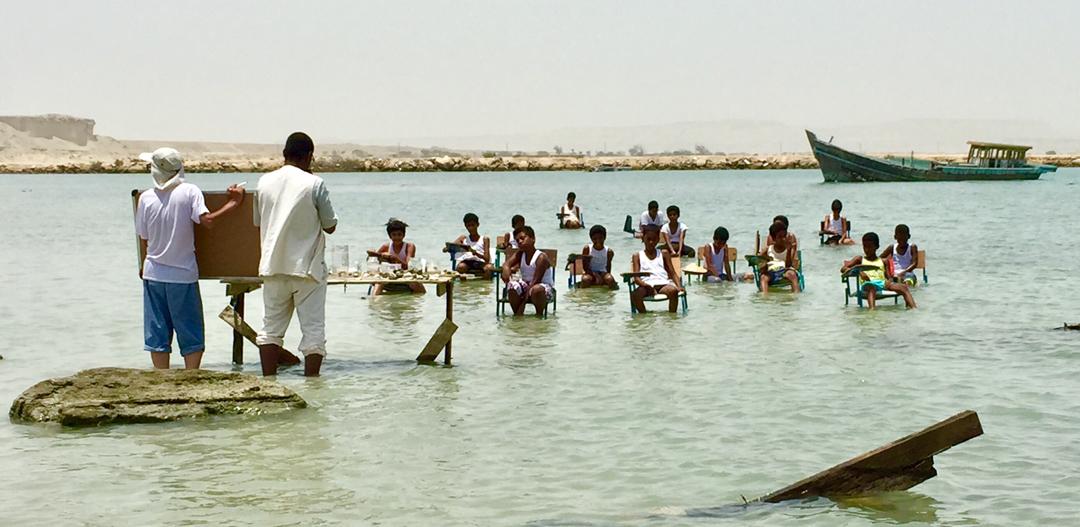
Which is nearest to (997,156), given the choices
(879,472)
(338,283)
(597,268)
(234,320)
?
(597,268)

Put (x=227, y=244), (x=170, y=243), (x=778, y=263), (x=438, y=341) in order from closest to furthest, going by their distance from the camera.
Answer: (x=170, y=243) < (x=227, y=244) < (x=438, y=341) < (x=778, y=263)

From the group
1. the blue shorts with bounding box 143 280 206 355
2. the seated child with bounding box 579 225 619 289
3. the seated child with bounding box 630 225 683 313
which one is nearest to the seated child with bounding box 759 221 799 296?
the seated child with bounding box 579 225 619 289

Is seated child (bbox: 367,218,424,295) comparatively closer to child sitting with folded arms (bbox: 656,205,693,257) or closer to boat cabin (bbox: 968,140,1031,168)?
child sitting with folded arms (bbox: 656,205,693,257)

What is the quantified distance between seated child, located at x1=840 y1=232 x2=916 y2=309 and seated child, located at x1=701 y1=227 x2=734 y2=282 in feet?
10.9

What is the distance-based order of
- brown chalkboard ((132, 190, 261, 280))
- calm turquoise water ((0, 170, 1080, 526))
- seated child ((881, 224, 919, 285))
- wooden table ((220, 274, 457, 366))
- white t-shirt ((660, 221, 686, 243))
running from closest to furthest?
calm turquoise water ((0, 170, 1080, 526)) → brown chalkboard ((132, 190, 261, 280)) → wooden table ((220, 274, 457, 366)) → seated child ((881, 224, 919, 285)) → white t-shirt ((660, 221, 686, 243))

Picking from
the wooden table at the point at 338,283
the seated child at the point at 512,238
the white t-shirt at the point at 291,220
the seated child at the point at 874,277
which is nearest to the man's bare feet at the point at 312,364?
the wooden table at the point at 338,283

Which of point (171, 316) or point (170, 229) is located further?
point (171, 316)

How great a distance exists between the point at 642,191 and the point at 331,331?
69.9 metres

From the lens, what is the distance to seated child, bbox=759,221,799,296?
19.1m

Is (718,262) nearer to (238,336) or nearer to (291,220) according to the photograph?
(238,336)

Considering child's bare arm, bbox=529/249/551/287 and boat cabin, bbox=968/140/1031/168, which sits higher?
boat cabin, bbox=968/140/1031/168

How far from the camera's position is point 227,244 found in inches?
409

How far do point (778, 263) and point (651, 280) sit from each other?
11.3 feet

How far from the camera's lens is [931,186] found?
8012 centimetres
